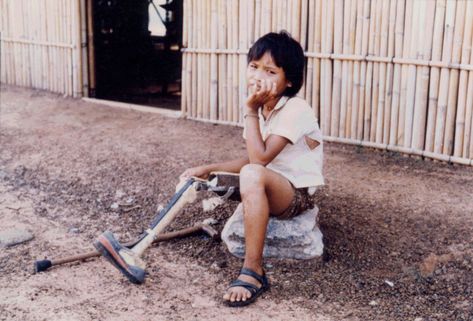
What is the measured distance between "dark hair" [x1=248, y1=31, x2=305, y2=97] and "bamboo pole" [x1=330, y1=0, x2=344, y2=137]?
2.44 meters

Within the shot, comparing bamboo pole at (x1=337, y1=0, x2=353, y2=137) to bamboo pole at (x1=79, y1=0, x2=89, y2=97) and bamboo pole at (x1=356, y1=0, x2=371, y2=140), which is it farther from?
bamboo pole at (x1=79, y1=0, x2=89, y2=97)

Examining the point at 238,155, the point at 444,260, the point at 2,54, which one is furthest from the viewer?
the point at 2,54

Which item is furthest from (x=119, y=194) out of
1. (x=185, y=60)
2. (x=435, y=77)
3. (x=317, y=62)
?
(x=435, y=77)

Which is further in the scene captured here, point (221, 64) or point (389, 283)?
point (221, 64)

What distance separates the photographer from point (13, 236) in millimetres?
3873

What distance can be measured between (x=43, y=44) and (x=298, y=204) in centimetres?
580

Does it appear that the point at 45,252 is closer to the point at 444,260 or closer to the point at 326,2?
the point at 444,260

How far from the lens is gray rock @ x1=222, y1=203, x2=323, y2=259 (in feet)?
11.3

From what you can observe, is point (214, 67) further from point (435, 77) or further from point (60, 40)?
point (60, 40)

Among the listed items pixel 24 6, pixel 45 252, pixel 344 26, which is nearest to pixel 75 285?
pixel 45 252

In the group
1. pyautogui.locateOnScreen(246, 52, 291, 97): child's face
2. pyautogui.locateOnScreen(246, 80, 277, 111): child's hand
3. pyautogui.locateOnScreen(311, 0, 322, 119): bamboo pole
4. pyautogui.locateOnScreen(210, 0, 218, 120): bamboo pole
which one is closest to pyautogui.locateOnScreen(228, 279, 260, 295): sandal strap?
pyautogui.locateOnScreen(246, 80, 277, 111): child's hand

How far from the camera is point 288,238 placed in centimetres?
346

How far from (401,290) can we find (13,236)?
226cm

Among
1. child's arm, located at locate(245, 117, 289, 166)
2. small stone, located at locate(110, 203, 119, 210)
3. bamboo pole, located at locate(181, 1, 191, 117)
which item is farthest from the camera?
bamboo pole, located at locate(181, 1, 191, 117)
